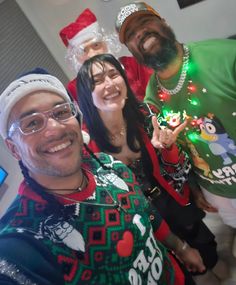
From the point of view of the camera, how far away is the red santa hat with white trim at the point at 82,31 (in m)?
1.96

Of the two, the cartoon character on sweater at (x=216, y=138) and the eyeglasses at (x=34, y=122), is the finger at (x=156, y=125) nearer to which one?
the cartoon character on sweater at (x=216, y=138)

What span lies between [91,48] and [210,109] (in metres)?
1.05

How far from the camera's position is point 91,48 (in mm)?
1907

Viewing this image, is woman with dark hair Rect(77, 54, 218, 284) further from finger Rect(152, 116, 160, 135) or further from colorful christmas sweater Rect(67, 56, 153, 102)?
colorful christmas sweater Rect(67, 56, 153, 102)

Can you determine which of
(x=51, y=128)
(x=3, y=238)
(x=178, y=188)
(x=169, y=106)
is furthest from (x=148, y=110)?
(x=3, y=238)

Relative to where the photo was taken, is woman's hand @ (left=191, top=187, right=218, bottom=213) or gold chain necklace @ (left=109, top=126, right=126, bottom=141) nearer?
gold chain necklace @ (left=109, top=126, right=126, bottom=141)

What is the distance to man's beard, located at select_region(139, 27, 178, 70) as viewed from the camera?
48.4 inches

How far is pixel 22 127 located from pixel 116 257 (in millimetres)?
475

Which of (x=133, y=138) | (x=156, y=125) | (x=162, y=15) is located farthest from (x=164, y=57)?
(x=162, y=15)

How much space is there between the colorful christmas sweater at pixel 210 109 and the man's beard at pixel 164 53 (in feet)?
0.24

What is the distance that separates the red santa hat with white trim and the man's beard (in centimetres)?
81

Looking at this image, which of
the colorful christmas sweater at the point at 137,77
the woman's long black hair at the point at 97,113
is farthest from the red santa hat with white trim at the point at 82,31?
the woman's long black hair at the point at 97,113

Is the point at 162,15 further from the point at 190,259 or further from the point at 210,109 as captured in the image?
the point at 190,259

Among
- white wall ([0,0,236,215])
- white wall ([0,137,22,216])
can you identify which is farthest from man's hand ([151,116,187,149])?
white wall ([0,0,236,215])
